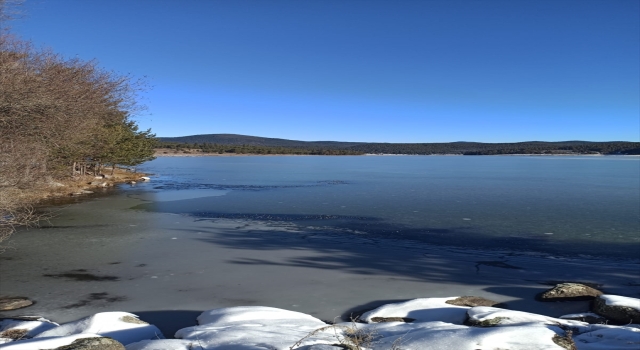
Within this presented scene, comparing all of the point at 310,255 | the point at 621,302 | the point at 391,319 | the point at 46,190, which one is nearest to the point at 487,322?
the point at 391,319

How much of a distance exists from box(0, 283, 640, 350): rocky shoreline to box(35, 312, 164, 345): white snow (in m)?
0.01

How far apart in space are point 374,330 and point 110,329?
289 cm

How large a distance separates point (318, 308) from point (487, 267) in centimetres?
403

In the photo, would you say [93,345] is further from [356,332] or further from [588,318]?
[588,318]

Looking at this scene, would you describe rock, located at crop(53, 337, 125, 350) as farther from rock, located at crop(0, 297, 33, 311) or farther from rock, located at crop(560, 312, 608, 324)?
rock, located at crop(560, 312, 608, 324)

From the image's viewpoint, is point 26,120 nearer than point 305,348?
No

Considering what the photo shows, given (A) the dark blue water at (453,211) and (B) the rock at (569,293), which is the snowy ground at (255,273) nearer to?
(B) the rock at (569,293)

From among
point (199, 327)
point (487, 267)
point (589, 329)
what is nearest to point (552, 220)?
point (487, 267)

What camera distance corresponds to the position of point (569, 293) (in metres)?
6.97

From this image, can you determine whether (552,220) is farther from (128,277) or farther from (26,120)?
(26,120)

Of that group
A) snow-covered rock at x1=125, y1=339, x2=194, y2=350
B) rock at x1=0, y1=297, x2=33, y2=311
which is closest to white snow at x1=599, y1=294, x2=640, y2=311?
snow-covered rock at x1=125, y1=339, x2=194, y2=350

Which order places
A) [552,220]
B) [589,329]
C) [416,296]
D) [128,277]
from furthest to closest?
[552,220] < [128,277] < [416,296] < [589,329]

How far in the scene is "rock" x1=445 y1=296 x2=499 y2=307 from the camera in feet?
21.6

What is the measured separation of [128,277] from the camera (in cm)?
809
